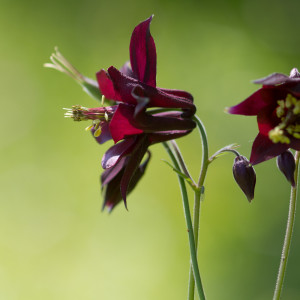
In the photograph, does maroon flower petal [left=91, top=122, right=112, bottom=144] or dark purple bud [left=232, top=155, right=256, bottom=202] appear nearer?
dark purple bud [left=232, top=155, right=256, bottom=202]

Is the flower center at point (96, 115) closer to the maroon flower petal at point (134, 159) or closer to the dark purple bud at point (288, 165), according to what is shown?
the maroon flower petal at point (134, 159)

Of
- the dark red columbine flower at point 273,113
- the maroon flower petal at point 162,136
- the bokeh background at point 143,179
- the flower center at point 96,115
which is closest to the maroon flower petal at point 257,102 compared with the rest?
the dark red columbine flower at point 273,113

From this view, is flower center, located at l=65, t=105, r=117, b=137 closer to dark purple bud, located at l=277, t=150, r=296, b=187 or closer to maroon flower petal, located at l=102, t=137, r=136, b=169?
maroon flower petal, located at l=102, t=137, r=136, b=169

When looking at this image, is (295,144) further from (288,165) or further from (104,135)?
(104,135)

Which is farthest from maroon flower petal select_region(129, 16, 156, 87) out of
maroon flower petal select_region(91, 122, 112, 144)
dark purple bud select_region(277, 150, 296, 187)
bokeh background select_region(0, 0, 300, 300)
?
bokeh background select_region(0, 0, 300, 300)

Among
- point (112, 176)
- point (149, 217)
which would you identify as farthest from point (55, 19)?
point (112, 176)

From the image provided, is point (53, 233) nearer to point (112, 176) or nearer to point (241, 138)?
point (241, 138)

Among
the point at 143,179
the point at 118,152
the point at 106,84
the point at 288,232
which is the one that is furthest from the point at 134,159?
the point at 143,179
